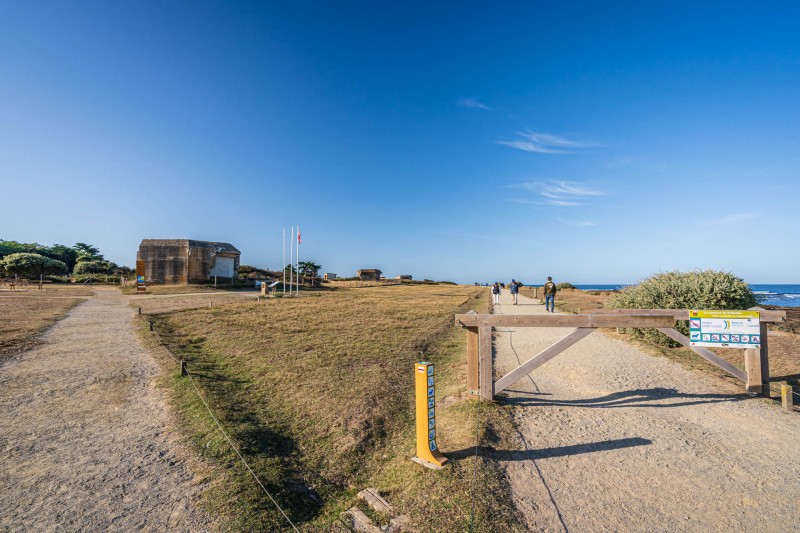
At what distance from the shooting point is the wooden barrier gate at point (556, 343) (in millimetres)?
6480

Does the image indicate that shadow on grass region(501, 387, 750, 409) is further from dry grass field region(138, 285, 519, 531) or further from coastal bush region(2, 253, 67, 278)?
coastal bush region(2, 253, 67, 278)

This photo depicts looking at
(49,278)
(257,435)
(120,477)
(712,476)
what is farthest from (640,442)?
(49,278)

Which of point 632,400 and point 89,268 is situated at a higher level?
point 89,268

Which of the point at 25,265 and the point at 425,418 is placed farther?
the point at 25,265

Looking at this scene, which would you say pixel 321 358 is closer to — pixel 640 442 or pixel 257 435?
pixel 257 435

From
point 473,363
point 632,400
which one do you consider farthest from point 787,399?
point 473,363

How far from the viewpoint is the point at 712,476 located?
4.39 m

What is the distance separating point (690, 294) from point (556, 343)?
7.95m

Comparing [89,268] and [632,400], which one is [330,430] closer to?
[632,400]

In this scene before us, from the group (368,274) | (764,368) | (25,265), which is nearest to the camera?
(764,368)

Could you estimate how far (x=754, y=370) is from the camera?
22.9 ft

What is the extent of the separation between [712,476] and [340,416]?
196 inches

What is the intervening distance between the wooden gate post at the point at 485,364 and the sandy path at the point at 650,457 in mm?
568

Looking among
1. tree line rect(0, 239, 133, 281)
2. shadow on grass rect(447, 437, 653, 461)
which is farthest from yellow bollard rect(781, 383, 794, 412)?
tree line rect(0, 239, 133, 281)
